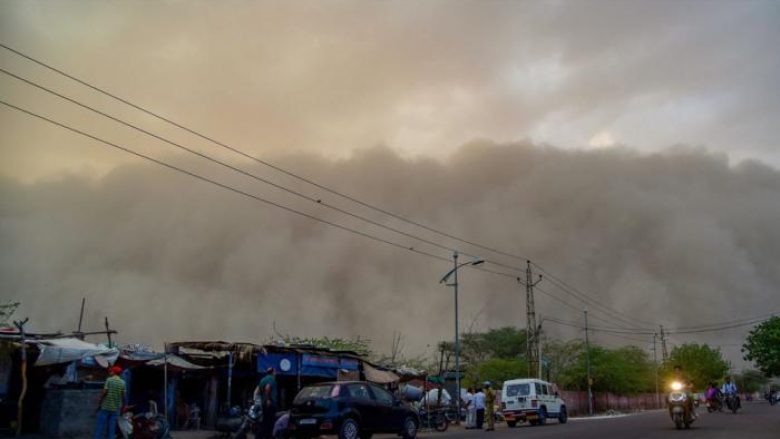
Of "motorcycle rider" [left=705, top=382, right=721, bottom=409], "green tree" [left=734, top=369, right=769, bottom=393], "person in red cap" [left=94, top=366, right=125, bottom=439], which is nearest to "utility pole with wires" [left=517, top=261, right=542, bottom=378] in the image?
"motorcycle rider" [left=705, top=382, right=721, bottom=409]

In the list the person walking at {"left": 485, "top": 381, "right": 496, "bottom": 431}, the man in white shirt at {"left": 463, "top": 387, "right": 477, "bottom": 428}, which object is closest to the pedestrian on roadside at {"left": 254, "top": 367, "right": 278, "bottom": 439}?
the person walking at {"left": 485, "top": 381, "right": 496, "bottom": 431}

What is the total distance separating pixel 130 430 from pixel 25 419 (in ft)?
16.8

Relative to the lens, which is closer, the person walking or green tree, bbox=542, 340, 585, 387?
the person walking

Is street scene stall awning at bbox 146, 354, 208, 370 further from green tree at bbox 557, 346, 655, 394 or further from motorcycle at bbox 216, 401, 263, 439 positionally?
green tree at bbox 557, 346, 655, 394

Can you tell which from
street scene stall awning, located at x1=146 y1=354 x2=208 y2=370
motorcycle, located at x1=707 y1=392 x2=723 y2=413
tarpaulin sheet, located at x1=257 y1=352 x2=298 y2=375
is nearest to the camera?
street scene stall awning, located at x1=146 y1=354 x2=208 y2=370

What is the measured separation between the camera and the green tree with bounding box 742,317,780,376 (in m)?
62.6

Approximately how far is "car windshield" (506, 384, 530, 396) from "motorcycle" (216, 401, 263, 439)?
46.5ft

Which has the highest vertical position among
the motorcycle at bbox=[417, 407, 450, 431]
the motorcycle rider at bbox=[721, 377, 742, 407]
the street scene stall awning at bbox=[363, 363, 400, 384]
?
the street scene stall awning at bbox=[363, 363, 400, 384]

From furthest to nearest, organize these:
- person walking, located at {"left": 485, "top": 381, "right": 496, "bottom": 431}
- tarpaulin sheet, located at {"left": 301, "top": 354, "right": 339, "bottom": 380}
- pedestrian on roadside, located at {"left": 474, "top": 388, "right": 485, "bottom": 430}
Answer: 1. pedestrian on roadside, located at {"left": 474, "top": 388, "right": 485, "bottom": 430}
2. person walking, located at {"left": 485, "top": 381, "right": 496, "bottom": 431}
3. tarpaulin sheet, located at {"left": 301, "top": 354, "right": 339, "bottom": 380}

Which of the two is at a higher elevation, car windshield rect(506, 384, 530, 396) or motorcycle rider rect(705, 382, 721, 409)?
car windshield rect(506, 384, 530, 396)

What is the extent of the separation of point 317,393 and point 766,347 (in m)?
64.0

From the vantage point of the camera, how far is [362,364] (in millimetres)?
25625

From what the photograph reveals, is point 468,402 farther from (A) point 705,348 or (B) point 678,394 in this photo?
(A) point 705,348

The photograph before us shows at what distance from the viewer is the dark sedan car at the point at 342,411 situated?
48.9ft
